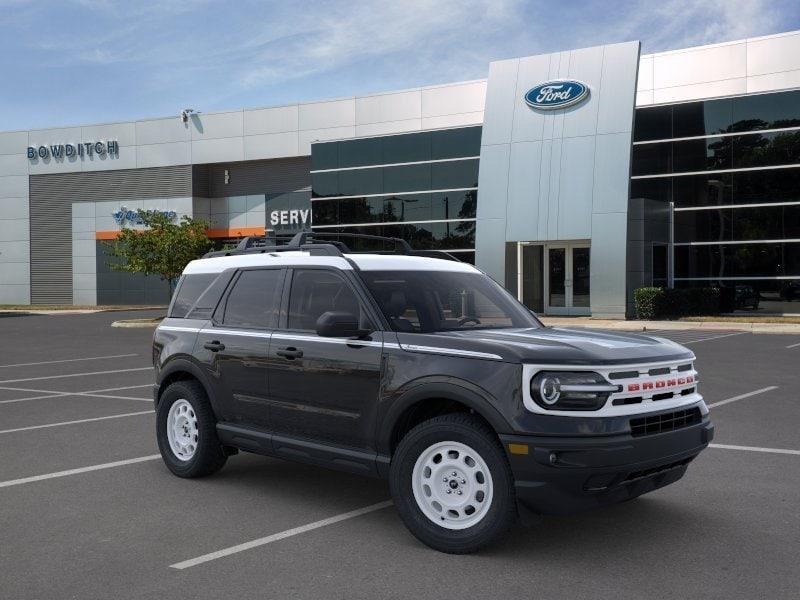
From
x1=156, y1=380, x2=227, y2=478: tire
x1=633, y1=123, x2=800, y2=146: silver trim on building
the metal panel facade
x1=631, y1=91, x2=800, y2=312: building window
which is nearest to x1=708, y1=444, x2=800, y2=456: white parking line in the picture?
x1=156, y1=380, x2=227, y2=478: tire

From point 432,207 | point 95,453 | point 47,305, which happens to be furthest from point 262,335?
point 47,305

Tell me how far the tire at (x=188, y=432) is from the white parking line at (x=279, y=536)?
1428 mm

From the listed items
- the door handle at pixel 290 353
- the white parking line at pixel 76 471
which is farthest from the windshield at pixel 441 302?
the white parking line at pixel 76 471

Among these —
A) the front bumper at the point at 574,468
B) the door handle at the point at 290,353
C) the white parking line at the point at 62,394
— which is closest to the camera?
the front bumper at the point at 574,468

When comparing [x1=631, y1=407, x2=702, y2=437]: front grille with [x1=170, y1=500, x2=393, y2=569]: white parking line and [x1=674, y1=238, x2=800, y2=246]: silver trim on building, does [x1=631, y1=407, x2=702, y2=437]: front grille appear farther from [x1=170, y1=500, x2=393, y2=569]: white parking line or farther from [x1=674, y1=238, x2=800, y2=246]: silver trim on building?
[x1=674, y1=238, x2=800, y2=246]: silver trim on building

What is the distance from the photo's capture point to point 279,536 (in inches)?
209

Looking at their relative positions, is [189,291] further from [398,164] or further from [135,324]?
[398,164]

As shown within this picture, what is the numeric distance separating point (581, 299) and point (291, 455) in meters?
26.4

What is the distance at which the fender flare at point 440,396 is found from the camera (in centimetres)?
480

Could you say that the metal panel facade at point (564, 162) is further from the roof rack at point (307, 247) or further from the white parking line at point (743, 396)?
the roof rack at point (307, 247)

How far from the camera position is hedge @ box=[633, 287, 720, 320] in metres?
28.3

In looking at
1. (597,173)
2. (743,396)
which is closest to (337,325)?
(743,396)

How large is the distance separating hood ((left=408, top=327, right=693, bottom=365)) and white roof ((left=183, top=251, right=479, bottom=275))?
2.66ft

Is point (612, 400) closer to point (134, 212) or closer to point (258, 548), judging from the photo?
point (258, 548)
